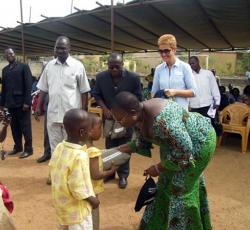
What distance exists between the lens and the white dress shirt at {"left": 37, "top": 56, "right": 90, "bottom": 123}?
13.8ft

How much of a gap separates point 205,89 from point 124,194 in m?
2.32

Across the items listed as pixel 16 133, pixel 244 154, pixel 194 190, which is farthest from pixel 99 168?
pixel 244 154

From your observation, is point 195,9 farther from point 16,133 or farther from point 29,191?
point 29,191

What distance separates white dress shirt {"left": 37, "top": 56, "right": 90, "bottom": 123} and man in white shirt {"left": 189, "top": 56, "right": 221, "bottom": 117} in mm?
2008

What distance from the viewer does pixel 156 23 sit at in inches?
307

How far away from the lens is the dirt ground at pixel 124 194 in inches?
136

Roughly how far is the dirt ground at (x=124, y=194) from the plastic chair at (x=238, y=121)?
40 centimetres

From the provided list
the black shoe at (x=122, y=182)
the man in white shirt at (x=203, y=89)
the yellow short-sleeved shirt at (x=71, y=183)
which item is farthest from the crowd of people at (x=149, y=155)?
the man in white shirt at (x=203, y=89)

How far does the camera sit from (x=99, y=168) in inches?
100

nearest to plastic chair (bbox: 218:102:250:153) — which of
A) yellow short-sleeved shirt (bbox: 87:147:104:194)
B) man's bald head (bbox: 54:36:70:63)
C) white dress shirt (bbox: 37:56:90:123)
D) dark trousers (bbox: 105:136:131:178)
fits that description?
dark trousers (bbox: 105:136:131:178)

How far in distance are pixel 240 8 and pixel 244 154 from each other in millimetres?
2484

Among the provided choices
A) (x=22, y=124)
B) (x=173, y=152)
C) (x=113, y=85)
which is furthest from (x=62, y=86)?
(x=173, y=152)

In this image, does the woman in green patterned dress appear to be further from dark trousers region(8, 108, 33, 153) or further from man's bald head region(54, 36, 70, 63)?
dark trousers region(8, 108, 33, 153)

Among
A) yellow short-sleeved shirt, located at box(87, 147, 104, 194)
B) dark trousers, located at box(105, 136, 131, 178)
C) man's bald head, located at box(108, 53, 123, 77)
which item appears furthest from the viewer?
dark trousers, located at box(105, 136, 131, 178)
